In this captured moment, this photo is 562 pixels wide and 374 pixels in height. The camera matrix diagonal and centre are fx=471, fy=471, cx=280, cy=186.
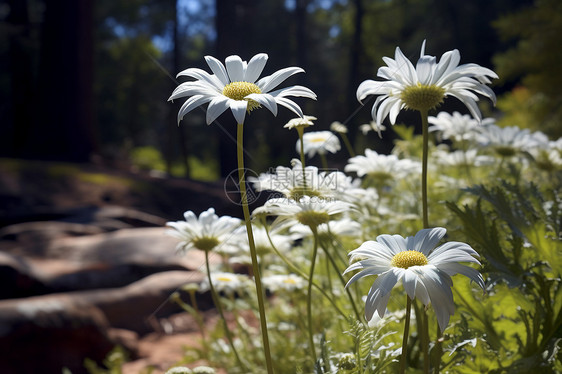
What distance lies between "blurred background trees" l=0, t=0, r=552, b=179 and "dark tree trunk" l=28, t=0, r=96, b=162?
2 cm

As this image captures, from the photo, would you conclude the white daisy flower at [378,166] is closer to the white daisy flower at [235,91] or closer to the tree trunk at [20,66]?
the white daisy flower at [235,91]

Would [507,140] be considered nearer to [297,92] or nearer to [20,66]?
[297,92]

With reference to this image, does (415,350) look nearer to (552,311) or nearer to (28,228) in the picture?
(552,311)

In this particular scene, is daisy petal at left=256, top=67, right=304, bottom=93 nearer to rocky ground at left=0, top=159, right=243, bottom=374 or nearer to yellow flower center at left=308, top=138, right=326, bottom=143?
rocky ground at left=0, top=159, right=243, bottom=374

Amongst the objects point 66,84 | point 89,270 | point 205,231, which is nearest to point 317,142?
point 205,231

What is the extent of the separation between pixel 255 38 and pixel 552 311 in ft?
34.7

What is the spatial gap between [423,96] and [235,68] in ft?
1.59

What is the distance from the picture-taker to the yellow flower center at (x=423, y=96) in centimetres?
120

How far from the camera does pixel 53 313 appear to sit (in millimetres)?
2881

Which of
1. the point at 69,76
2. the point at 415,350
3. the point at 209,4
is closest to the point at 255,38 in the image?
the point at 69,76

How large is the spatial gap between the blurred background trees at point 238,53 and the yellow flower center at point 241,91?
114cm

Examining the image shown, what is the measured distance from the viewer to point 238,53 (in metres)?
3.38

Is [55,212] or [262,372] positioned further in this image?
[55,212]

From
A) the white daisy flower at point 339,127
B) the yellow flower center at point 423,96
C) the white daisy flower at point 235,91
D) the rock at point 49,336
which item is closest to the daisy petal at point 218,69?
the white daisy flower at point 235,91
